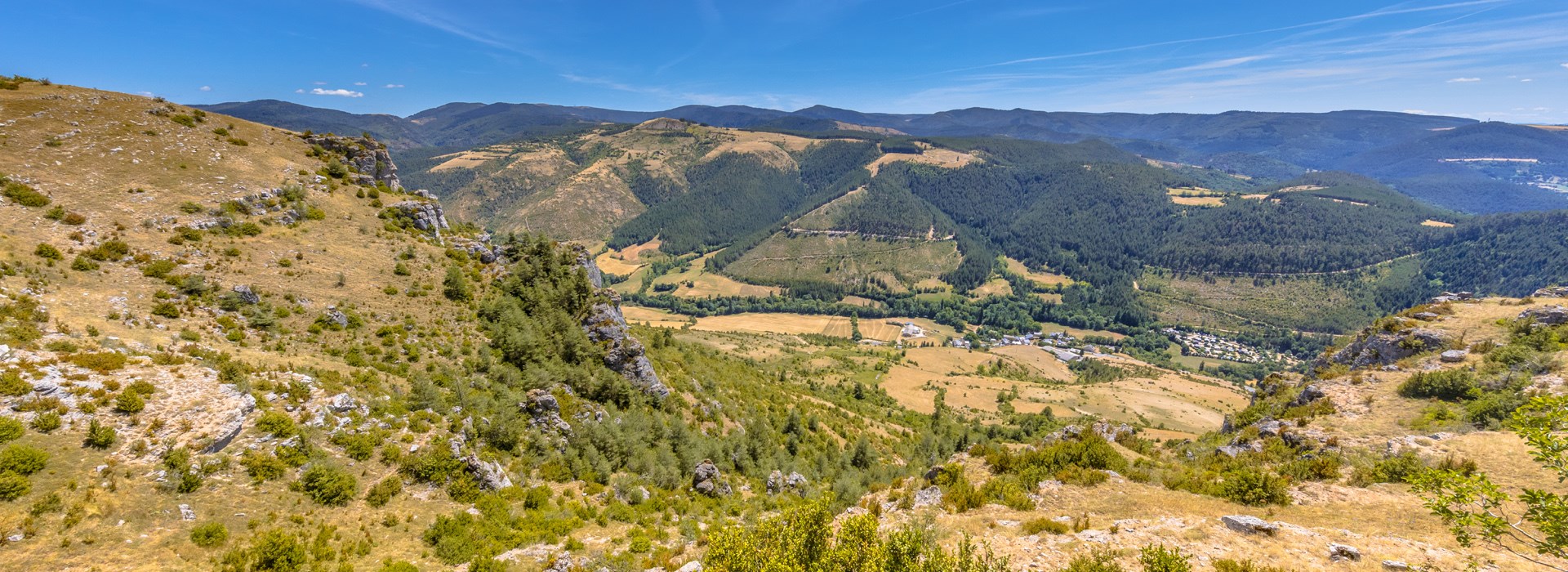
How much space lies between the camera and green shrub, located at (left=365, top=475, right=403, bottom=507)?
787 inches

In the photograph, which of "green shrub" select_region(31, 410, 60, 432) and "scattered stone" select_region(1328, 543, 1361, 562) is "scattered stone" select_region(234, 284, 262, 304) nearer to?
"green shrub" select_region(31, 410, 60, 432)

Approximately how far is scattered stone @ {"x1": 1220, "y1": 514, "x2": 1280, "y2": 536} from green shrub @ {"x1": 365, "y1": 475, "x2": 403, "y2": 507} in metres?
31.7

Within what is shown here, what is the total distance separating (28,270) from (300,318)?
9951 mm

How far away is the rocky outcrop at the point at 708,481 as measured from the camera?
30656 millimetres

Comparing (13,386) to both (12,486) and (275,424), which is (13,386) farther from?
(275,424)

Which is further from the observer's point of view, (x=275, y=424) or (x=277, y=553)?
A: (x=275, y=424)

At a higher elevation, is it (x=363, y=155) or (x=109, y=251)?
(x=363, y=155)

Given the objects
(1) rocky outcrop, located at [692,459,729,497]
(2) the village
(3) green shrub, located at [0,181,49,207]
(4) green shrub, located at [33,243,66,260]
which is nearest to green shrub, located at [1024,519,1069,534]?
(1) rocky outcrop, located at [692,459,729,497]

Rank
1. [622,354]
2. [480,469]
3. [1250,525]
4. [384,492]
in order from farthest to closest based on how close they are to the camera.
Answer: [622,354], [480,469], [384,492], [1250,525]

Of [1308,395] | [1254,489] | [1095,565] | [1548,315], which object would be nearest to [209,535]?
[1095,565]

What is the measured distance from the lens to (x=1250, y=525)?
17500 millimetres

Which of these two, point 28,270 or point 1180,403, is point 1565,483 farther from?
point 1180,403

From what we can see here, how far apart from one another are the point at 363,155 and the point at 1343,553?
7278 centimetres

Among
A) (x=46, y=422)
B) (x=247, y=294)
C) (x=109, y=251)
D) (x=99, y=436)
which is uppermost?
(x=109, y=251)
